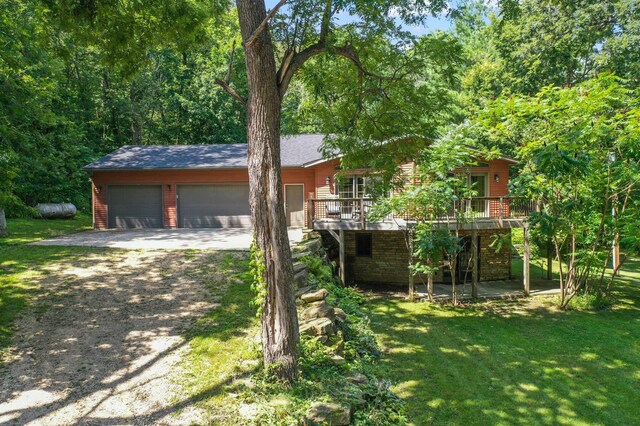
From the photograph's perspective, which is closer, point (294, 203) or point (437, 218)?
point (437, 218)

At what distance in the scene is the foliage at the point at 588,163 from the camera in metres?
9.77

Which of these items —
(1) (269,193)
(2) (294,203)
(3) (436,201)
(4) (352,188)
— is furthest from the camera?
(2) (294,203)

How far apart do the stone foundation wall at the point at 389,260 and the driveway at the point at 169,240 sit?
238cm

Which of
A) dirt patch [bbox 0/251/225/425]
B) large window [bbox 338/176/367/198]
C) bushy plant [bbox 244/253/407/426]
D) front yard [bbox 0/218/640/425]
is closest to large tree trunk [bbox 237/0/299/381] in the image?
bushy plant [bbox 244/253/407/426]

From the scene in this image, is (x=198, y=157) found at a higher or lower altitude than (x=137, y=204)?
higher

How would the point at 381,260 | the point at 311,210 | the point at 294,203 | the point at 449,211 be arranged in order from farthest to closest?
the point at 294,203
the point at 381,260
the point at 311,210
the point at 449,211

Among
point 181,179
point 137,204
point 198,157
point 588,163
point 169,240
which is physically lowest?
point 169,240

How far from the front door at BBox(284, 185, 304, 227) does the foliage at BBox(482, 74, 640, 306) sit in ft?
26.1

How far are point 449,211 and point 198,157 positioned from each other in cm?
1128

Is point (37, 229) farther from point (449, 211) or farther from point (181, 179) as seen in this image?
point (449, 211)

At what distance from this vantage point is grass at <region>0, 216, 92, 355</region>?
275 inches

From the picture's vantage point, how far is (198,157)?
691 inches

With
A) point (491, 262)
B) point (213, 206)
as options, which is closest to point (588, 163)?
point (491, 262)

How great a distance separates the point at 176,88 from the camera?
26.4 metres
